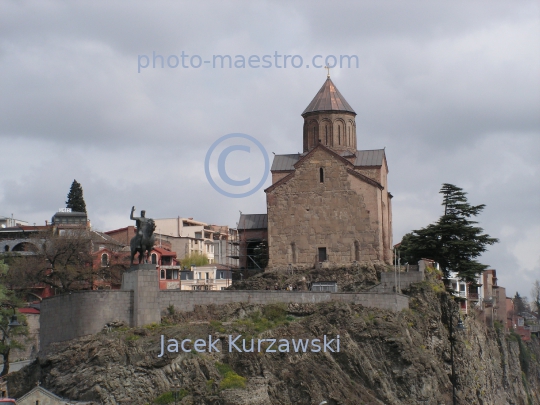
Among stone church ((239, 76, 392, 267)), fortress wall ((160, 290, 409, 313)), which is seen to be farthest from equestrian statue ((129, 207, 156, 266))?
stone church ((239, 76, 392, 267))

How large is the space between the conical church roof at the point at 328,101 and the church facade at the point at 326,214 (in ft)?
10.8

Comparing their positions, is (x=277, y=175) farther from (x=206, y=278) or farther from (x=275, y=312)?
(x=206, y=278)

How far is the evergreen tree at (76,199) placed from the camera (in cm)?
10456

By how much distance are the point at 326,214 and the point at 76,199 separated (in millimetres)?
39810

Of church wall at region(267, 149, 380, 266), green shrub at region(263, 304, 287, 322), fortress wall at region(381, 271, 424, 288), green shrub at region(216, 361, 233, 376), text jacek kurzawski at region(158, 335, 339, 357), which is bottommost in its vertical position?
green shrub at region(216, 361, 233, 376)

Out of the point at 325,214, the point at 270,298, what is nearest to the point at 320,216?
the point at 325,214

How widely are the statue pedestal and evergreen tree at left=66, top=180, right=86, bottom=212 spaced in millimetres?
48232

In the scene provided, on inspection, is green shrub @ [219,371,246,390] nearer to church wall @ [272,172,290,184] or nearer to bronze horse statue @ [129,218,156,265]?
bronze horse statue @ [129,218,156,265]

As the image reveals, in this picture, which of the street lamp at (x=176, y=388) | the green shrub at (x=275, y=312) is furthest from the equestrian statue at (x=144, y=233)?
the green shrub at (x=275, y=312)

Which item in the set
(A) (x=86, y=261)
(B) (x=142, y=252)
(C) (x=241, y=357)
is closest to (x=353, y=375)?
(C) (x=241, y=357)

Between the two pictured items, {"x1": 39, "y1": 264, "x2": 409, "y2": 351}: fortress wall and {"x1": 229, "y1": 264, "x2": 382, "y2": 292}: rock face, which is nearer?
{"x1": 39, "y1": 264, "x2": 409, "y2": 351}: fortress wall

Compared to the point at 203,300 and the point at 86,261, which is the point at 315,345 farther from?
the point at 86,261

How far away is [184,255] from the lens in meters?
112

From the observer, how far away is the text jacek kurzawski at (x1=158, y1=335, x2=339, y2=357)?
54844 millimetres
